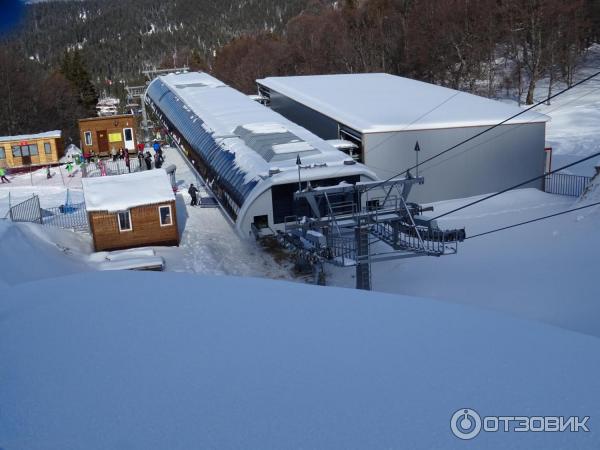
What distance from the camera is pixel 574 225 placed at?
607 inches

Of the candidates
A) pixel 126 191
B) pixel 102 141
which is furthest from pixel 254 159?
pixel 102 141

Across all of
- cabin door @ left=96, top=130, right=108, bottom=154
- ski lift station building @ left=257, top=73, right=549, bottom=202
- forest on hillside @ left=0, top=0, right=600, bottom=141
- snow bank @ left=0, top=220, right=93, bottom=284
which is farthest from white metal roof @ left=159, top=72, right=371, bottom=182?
forest on hillside @ left=0, top=0, right=600, bottom=141

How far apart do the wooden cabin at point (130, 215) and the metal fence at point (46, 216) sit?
1657 millimetres

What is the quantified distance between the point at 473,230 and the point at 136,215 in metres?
9.63

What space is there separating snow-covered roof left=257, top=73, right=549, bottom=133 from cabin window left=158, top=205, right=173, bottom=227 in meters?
7.03

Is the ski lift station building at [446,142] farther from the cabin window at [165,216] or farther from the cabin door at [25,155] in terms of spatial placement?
the cabin door at [25,155]

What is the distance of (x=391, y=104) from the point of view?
23828 millimetres

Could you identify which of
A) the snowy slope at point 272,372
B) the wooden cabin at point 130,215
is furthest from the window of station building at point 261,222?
the snowy slope at point 272,372

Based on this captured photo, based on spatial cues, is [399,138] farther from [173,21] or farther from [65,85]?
[173,21]

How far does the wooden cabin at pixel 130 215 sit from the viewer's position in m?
16.3

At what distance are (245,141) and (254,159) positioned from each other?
2.42 metres

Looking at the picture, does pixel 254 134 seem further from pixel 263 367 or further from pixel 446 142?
pixel 263 367

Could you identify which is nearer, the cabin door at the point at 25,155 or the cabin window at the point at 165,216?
the cabin window at the point at 165,216

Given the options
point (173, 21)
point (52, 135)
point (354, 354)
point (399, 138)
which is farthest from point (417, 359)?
point (173, 21)
